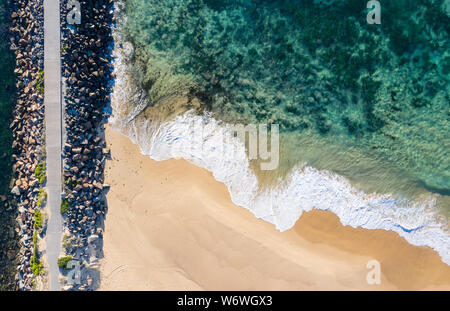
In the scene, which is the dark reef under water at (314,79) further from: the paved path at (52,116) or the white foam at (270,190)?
the paved path at (52,116)

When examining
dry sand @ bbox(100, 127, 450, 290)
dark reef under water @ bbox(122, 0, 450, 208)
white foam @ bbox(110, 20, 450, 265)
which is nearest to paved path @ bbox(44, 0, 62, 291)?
dry sand @ bbox(100, 127, 450, 290)

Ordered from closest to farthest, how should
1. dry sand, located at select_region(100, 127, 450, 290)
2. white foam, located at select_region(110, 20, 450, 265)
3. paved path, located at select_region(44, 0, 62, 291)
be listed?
paved path, located at select_region(44, 0, 62, 291), dry sand, located at select_region(100, 127, 450, 290), white foam, located at select_region(110, 20, 450, 265)

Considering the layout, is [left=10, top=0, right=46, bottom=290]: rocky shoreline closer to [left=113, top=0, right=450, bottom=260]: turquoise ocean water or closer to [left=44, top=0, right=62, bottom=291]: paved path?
[left=44, top=0, right=62, bottom=291]: paved path

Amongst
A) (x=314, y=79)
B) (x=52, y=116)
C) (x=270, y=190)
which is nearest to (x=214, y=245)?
(x=270, y=190)

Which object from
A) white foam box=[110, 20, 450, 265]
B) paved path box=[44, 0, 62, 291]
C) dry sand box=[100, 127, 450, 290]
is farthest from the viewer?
white foam box=[110, 20, 450, 265]

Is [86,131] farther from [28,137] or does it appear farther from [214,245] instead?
[214,245]

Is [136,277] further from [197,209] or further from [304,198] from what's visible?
[304,198]
